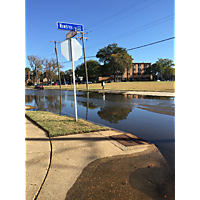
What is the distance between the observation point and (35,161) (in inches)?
134

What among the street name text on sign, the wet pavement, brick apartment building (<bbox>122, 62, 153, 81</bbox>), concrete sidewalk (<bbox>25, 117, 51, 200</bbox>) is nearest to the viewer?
the wet pavement

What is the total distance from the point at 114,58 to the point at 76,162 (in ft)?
248

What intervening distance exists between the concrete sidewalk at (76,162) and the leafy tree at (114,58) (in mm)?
73954

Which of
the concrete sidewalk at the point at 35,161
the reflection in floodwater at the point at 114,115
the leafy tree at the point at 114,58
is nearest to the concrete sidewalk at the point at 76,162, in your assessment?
the concrete sidewalk at the point at 35,161

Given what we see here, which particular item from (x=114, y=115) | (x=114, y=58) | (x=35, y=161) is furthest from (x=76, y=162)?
(x=114, y=58)

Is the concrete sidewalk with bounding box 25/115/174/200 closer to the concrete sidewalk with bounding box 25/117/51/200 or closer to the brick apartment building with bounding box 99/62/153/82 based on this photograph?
the concrete sidewalk with bounding box 25/117/51/200

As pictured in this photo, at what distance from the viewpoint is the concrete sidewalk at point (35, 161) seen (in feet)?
8.51

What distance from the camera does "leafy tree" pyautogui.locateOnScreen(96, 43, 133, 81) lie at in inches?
3009

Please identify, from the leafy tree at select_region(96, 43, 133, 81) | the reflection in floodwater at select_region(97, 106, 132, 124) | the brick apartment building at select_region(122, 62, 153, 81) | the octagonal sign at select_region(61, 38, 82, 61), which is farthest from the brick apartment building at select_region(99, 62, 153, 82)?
the octagonal sign at select_region(61, 38, 82, 61)

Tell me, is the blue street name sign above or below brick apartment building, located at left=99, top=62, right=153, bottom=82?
below

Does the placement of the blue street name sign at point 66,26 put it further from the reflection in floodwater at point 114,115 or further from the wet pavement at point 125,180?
the wet pavement at point 125,180

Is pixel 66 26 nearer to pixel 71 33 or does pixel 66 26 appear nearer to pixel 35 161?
pixel 71 33
